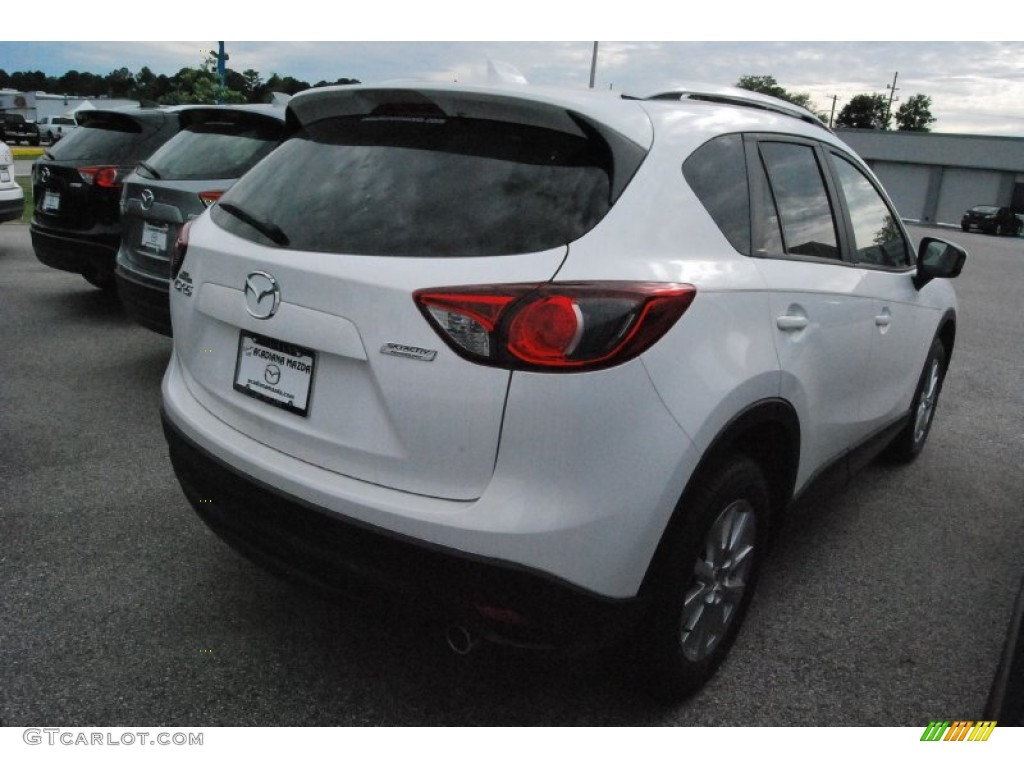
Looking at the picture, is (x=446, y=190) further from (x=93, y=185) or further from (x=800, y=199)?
(x=93, y=185)

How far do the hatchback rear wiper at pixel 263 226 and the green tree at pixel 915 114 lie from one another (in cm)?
11310

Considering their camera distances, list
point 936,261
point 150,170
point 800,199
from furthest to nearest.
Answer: point 150,170 → point 936,261 → point 800,199

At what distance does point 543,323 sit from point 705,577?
0.97 m

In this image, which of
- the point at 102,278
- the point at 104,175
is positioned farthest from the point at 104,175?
the point at 102,278

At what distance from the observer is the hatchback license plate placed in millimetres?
2154

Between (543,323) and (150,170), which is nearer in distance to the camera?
(543,323)

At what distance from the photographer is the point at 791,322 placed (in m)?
2.54

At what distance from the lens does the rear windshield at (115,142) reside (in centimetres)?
646

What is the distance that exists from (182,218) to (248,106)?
1.07 m

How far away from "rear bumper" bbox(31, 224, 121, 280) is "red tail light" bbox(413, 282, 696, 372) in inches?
209

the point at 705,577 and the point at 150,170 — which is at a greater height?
the point at 150,170

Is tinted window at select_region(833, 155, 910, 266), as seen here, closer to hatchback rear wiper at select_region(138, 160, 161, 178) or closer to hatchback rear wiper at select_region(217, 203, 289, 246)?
hatchback rear wiper at select_region(217, 203, 289, 246)
